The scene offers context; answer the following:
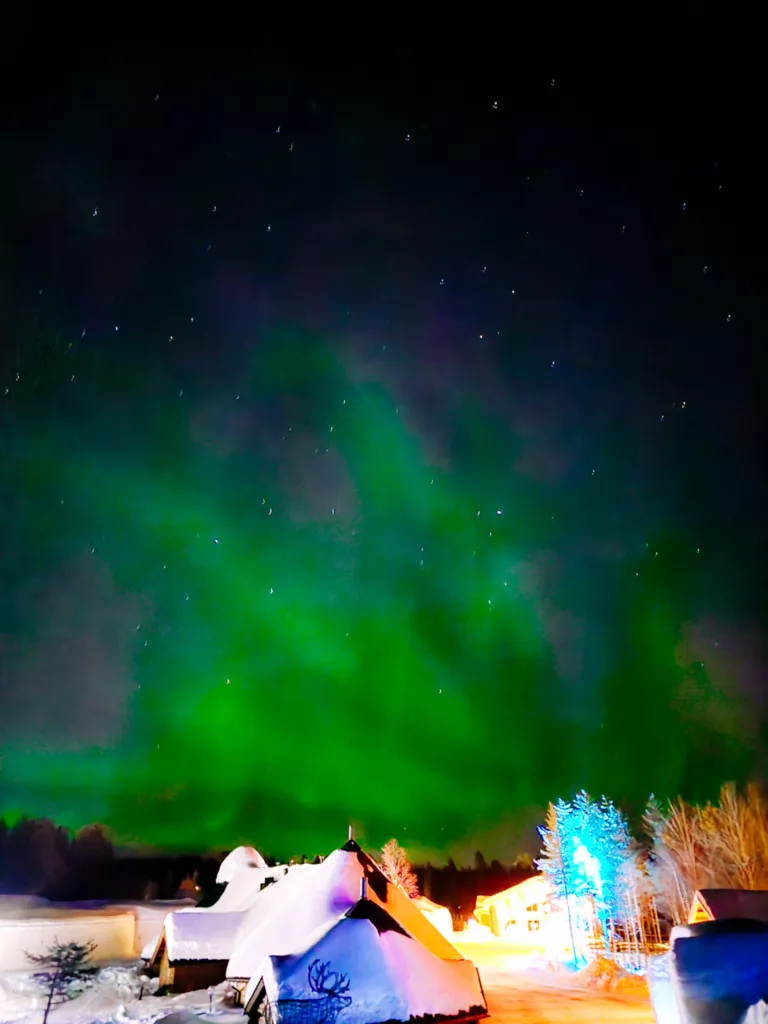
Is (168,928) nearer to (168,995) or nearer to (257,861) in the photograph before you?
(168,995)

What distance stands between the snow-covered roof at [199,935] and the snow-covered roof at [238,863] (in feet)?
44.4

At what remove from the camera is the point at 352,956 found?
1024 inches

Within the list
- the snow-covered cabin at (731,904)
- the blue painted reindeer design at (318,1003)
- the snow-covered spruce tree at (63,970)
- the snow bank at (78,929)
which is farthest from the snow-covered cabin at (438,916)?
the blue painted reindeer design at (318,1003)

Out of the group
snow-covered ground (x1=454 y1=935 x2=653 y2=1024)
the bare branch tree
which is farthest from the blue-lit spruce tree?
snow-covered ground (x1=454 y1=935 x2=653 y2=1024)

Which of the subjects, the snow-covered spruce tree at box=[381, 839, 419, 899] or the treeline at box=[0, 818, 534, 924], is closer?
the snow-covered spruce tree at box=[381, 839, 419, 899]

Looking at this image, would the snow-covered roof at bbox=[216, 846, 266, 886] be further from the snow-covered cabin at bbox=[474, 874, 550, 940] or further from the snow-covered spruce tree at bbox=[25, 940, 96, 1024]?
the snow-covered cabin at bbox=[474, 874, 550, 940]

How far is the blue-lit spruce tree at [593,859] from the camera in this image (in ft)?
188

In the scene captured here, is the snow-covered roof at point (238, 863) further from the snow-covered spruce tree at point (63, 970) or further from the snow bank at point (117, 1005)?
the snow bank at point (117, 1005)

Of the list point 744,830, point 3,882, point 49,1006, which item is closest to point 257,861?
point 49,1006

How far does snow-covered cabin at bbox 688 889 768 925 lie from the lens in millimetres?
33250

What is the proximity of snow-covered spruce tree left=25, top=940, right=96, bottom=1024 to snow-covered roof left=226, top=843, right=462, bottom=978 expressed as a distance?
10834 mm

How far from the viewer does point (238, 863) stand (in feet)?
187

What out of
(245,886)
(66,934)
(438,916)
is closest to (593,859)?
(438,916)

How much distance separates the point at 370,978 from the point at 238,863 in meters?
35.5
